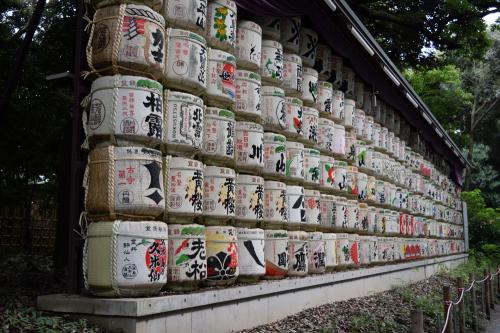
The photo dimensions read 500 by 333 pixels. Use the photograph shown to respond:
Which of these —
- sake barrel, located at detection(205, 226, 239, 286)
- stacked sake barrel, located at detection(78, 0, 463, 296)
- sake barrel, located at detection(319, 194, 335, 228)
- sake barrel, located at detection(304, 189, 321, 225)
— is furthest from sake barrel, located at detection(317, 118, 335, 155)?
sake barrel, located at detection(205, 226, 239, 286)

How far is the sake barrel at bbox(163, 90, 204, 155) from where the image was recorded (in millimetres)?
5035

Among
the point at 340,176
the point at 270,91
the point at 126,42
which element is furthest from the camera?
the point at 340,176

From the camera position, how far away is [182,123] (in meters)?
5.08

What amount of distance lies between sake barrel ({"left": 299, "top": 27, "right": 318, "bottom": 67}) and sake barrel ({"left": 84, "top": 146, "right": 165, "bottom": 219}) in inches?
170

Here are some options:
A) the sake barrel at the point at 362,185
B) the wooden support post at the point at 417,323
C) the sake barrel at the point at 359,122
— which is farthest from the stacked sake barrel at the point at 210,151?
the wooden support post at the point at 417,323

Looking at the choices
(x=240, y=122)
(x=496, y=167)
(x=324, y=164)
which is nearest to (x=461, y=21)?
(x=324, y=164)

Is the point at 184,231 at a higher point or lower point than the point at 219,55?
lower

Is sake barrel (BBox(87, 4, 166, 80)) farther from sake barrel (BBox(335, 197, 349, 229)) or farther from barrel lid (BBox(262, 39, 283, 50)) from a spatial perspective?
sake barrel (BBox(335, 197, 349, 229))

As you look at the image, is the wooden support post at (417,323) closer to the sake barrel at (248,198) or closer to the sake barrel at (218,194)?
the sake barrel at (218,194)

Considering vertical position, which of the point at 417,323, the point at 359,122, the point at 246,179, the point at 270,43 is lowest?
the point at 417,323

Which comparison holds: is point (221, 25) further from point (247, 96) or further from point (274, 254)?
point (274, 254)

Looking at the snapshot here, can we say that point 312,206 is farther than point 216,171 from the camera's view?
Yes

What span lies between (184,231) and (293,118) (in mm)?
3077

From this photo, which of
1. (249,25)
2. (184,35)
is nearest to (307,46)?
(249,25)
